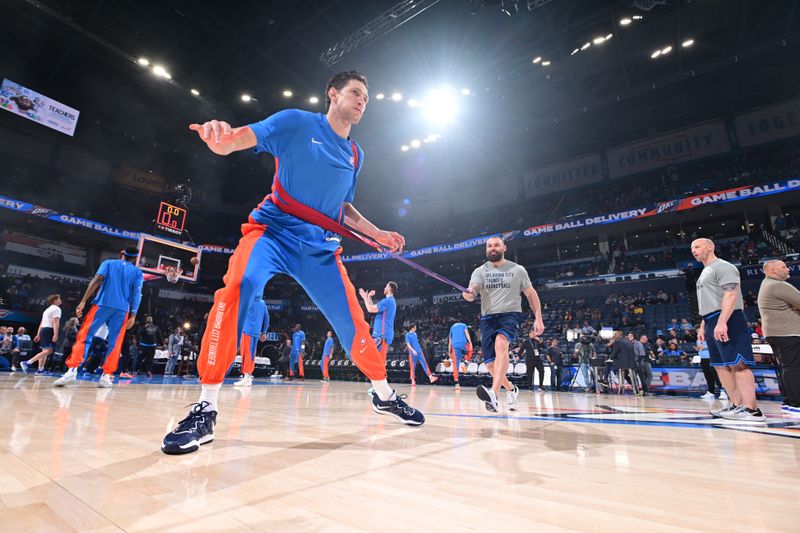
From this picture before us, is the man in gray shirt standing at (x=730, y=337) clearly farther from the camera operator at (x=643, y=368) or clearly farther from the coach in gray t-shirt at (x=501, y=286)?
the camera operator at (x=643, y=368)

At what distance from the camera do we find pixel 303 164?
6.68 feet

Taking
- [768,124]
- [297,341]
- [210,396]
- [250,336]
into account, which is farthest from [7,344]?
[768,124]

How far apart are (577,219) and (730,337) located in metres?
16.2

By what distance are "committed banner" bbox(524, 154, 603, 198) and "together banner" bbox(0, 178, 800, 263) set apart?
494 cm

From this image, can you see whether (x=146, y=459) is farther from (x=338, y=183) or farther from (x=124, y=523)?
(x=338, y=183)

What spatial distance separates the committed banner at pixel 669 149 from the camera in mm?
18984

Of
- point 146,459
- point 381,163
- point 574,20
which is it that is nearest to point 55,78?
point 381,163

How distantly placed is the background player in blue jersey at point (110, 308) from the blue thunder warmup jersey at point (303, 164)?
402cm

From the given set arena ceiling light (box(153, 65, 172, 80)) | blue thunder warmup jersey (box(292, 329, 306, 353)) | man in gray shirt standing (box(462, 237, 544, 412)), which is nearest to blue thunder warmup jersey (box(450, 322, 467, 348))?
blue thunder warmup jersey (box(292, 329, 306, 353))

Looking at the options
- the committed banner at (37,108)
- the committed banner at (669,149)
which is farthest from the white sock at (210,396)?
the committed banner at (669,149)

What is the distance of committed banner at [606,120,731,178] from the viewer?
1898cm

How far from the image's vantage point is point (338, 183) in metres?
2.16

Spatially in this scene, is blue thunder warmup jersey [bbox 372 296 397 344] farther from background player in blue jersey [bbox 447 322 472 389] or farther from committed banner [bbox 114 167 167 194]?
committed banner [bbox 114 167 167 194]

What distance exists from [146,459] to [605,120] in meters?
23.4
